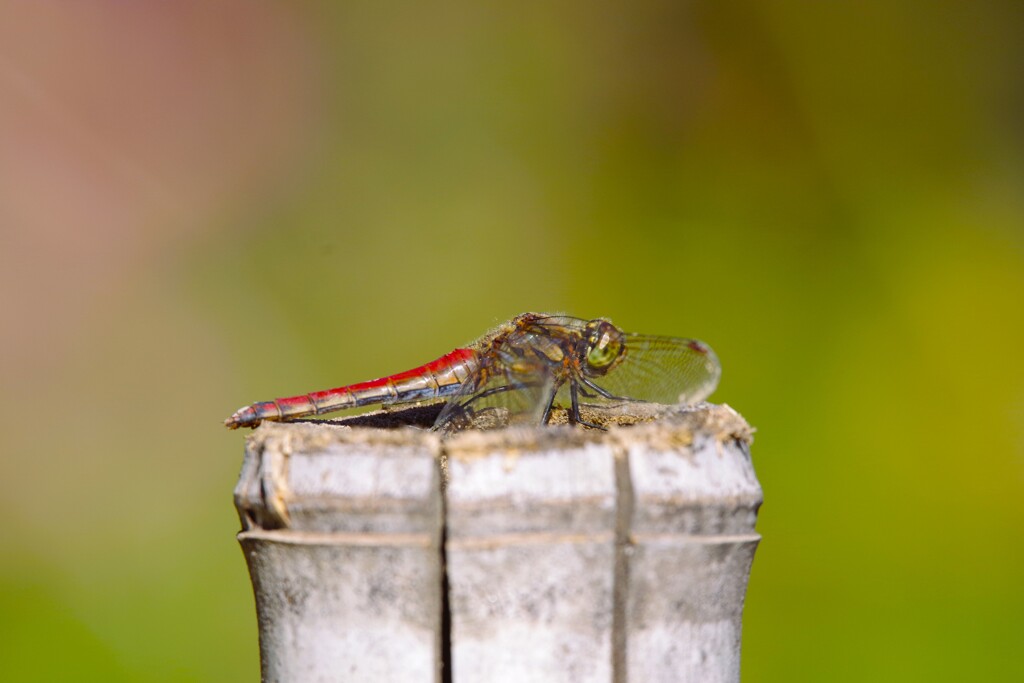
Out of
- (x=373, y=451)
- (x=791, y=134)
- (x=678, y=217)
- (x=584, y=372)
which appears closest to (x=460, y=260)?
(x=678, y=217)

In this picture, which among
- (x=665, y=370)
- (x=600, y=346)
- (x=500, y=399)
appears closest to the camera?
(x=500, y=399)

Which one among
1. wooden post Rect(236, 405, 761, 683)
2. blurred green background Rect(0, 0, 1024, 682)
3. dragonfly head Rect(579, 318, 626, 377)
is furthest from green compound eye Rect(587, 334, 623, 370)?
blurred green background Rect(0, 0, 1024, 682)

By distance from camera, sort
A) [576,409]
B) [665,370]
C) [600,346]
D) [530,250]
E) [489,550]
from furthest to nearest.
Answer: [530,250]
[665,370]
[600,346]
[576,409]
[489,550]

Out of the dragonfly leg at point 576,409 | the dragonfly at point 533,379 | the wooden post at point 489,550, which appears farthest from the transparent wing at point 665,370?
the wooden post at point 489,550

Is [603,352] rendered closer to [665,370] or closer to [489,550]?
[665,370]

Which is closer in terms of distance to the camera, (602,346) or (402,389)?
(402,389)

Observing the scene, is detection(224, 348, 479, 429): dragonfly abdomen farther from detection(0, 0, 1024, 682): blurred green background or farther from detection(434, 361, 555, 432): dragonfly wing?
detection(0, 0, 1024, 682): blurred green background

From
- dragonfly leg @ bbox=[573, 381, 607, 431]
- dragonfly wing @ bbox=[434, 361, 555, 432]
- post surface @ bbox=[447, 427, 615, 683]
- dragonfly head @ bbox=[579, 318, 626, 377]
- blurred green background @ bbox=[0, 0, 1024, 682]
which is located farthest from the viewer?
blurred green background @ bbox=[0, 0, 1024, 682]

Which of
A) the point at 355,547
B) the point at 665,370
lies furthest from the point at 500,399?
the point at 355,547

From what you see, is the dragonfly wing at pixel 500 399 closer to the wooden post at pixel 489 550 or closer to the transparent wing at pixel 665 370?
the transparent wing at pixel 665 370
